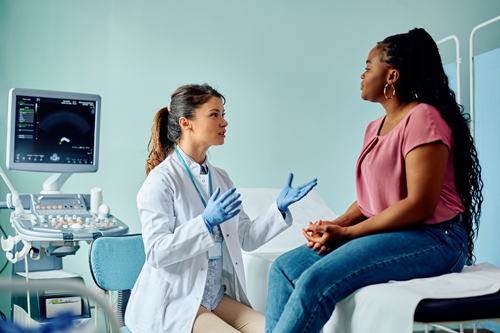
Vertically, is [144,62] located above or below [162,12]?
below

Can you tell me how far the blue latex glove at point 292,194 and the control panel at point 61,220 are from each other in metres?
0.72

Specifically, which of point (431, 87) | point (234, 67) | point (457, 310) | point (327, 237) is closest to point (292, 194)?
point (327, 237)

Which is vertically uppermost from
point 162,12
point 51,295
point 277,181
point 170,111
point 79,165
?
point 162,12

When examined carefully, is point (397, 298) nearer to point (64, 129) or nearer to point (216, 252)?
point (216, 252)

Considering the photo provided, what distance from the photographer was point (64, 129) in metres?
2.24

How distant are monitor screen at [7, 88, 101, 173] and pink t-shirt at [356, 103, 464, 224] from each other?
4.56ft

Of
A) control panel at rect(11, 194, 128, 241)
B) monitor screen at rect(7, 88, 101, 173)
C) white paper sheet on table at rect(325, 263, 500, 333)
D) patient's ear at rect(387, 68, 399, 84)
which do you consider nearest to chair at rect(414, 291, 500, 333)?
white paper sheet on table at rect(325, 263, 500, 333)

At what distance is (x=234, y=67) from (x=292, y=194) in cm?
178

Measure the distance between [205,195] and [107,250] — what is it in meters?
0.35

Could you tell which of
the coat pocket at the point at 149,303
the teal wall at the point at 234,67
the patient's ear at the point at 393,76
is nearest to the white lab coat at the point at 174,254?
the coat pocket at the point at 149,303

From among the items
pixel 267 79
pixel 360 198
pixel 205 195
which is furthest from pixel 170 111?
pixel 267 79

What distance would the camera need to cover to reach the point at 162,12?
3.03 meters

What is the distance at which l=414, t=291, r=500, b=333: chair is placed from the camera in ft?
3.56

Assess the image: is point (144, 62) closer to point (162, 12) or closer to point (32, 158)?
point (162, 12)
